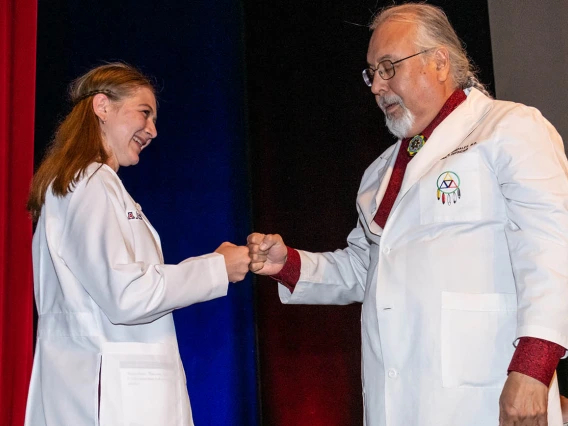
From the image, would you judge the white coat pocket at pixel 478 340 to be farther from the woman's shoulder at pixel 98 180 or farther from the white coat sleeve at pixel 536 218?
the woman's shoulder at pixel 98 180

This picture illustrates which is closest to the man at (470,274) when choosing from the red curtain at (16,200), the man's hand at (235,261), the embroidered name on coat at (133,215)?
the man's hand at (235,261)

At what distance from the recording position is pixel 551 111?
341 cm

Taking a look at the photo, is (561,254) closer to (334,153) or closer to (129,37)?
(334,153)

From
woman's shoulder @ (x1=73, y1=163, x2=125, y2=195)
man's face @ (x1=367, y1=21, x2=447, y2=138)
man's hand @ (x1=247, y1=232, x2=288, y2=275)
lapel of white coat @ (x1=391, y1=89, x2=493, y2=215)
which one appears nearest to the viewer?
woman's shoulder @ (x1=73, y1=163, x2=125, y2=195)

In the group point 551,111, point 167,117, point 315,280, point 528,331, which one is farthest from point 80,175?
point 551,111

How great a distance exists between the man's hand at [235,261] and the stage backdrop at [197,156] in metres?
1.50

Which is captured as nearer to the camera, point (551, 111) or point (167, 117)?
point (551, 111)

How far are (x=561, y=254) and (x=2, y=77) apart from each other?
213 cm

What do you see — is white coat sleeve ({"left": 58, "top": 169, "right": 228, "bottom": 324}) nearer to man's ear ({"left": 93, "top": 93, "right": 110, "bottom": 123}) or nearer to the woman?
the woman

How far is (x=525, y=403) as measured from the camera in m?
1.61

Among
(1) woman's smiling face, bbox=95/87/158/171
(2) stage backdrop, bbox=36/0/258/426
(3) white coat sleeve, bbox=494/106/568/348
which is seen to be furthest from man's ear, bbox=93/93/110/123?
(2) stage backdrop, bbox=36/0/258/426

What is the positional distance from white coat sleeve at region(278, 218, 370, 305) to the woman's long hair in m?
0.75

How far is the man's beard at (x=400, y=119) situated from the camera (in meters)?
2.22

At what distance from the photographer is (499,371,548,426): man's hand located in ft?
5.27
